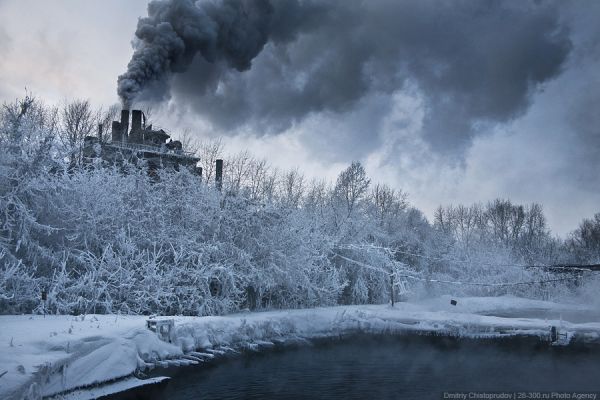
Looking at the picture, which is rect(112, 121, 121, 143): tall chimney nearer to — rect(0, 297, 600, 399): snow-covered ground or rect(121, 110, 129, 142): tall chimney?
rect(121, 110, 129, 142): tall chimney

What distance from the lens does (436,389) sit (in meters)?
16.4

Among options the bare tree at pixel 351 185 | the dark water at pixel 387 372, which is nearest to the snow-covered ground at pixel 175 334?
the dark water at pixel 387 372

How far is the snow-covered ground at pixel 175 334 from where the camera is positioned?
12.0 m

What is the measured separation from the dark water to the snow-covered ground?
1.50 m

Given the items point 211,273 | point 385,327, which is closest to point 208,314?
point 211,273

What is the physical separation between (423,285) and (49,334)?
33.1 m

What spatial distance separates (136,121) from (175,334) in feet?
88.8

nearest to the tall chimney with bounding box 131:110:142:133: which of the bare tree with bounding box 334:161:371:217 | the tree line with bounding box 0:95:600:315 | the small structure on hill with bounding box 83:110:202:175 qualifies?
the small structure on hill with bounding box 83:110:202:175

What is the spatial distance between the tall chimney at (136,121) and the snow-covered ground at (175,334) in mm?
21750

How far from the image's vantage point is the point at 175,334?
18656 mm

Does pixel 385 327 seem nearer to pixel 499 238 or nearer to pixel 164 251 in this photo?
pixel 164 251

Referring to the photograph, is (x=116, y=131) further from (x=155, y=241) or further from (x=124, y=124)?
(x=155, y=241)

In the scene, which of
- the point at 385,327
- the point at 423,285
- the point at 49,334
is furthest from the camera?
the point at 423,285

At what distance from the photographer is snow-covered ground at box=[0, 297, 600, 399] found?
11961 mm
